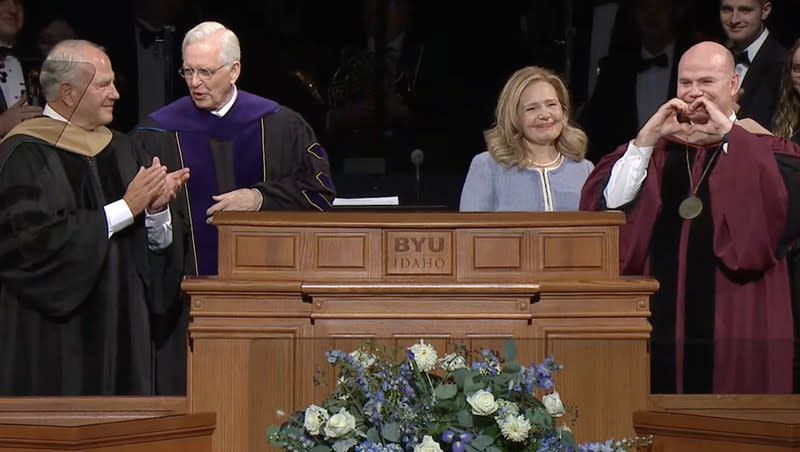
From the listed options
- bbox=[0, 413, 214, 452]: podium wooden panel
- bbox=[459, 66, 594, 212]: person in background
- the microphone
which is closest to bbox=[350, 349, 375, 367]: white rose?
bbox=[0, 413, 214, 452]: podium wooden panel

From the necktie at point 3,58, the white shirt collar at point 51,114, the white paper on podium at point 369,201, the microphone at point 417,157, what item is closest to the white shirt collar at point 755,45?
the microphone at point 417,157

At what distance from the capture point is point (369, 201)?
705 cm

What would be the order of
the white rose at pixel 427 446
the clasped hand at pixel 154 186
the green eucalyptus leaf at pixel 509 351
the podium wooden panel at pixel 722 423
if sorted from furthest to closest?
the clasped hand at pixel 154 186 → the podium wooden panel at pixel 722 423 → the green eucalyptus leaf at pixel 509 351 → the white rose at pixel 427 446

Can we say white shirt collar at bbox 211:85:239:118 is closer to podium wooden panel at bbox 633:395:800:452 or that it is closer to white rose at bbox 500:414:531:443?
podium wooden panel at bbox 633:395:800:452

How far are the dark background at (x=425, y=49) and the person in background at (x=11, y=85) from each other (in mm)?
225

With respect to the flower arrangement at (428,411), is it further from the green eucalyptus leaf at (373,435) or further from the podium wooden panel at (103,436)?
the podium wooden panel at (103,436)

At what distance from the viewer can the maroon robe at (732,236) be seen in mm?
5883

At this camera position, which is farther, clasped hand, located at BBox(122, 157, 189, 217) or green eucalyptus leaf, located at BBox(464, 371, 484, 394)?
clasped hand, located at BBox(122, 157, 189, 217)

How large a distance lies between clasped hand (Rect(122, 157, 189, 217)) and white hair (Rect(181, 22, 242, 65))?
595 mm

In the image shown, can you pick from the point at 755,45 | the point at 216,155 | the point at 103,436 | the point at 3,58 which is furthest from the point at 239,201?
the point at 755,45

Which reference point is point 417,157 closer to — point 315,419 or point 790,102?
point 790,102

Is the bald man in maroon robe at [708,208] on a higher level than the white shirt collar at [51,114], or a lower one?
lower

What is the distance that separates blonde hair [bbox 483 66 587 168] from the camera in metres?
6.12

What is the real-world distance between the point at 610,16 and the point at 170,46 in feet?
6.60
